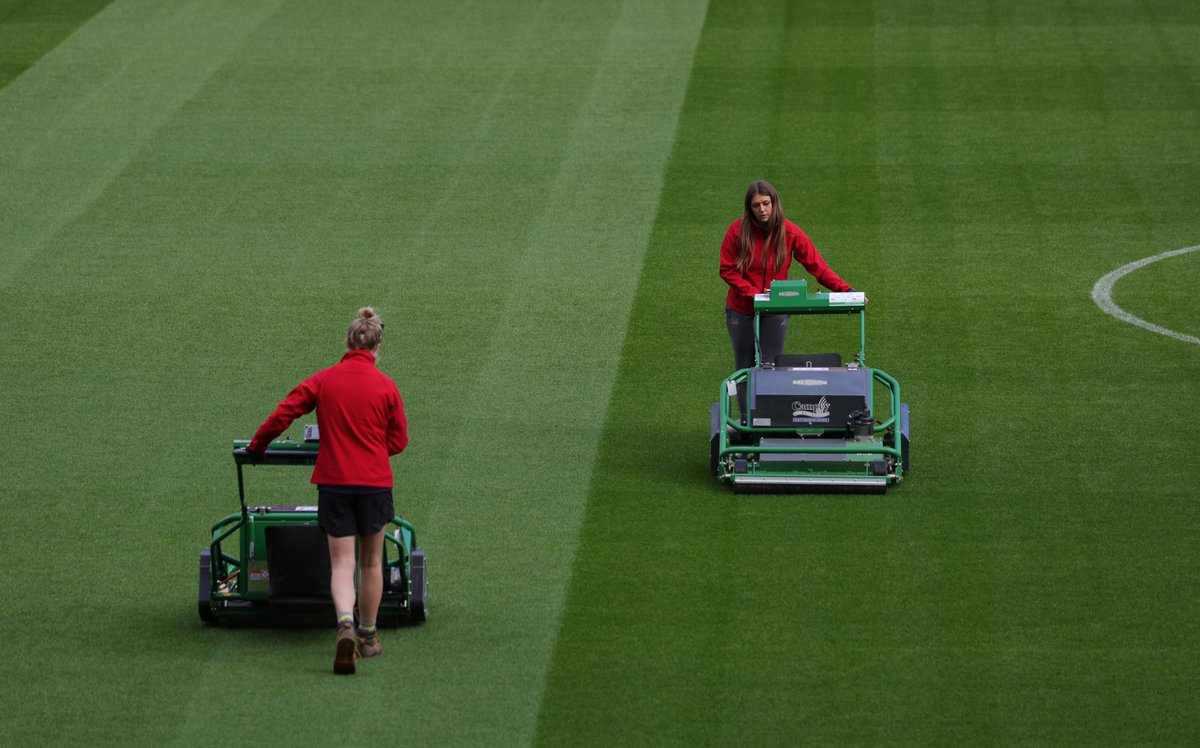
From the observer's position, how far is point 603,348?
15273 mm

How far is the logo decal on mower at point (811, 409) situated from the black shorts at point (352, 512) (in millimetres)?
3525

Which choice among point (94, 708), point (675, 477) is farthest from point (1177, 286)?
point (94, 708)

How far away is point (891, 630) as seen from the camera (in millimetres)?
9836

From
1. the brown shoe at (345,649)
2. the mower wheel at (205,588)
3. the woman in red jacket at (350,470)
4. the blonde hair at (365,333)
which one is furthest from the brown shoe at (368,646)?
the blonde hair at (365,333)

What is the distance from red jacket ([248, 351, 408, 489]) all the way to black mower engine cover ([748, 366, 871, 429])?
333 centimetres

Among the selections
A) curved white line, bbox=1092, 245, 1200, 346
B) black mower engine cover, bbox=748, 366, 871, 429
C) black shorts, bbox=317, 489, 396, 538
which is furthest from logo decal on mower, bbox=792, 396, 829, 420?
curved white line, bbox=1092, 245, 1200, 346

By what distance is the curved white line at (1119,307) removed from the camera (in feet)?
50.9

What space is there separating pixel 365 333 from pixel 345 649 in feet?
5.26

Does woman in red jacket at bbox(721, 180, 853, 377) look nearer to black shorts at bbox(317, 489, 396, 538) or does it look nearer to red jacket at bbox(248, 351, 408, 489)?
red jacket at bbox(248, 351, 408, 489)

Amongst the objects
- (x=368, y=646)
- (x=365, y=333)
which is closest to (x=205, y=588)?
(x=368, y=646)

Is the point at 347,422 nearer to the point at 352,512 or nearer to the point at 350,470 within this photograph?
the point at 350,470

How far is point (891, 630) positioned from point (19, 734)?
4.45m

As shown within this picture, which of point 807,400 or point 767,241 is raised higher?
point 767,241

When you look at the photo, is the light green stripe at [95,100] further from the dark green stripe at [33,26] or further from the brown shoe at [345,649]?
the brown shoe at [345,649]
